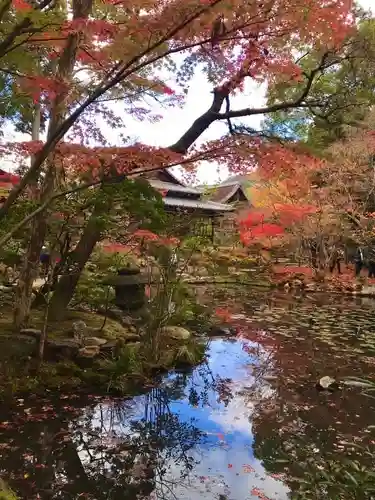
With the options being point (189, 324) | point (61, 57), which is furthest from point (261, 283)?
point (61, 57)

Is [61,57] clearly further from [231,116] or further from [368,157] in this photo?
[368,157]

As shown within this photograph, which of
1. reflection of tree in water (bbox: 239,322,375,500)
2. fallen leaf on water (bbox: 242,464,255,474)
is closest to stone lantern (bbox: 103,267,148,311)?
reflection of tree in water (bbox: 239,322,375,500)

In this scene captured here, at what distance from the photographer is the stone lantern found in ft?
24.5

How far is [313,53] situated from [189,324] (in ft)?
15.5

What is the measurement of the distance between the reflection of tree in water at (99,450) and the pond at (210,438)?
1cm

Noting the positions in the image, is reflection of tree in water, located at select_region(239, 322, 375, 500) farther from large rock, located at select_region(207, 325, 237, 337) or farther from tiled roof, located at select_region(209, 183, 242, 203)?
tiled roof, located at select_region(209, 183, 242, 203)

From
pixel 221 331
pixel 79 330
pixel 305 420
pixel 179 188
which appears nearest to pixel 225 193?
pixel 179 188

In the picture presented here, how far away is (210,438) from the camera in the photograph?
4.28 metres

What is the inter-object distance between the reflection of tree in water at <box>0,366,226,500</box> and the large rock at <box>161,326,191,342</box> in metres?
1.72

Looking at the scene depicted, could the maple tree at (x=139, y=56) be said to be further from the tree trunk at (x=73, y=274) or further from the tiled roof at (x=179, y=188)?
the tiled roof at (x=179, y=188)

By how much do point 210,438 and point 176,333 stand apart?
271 centimetres

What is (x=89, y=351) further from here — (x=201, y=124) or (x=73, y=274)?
(x=201, y=124)

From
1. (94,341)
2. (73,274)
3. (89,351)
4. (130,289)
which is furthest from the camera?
(130,289)

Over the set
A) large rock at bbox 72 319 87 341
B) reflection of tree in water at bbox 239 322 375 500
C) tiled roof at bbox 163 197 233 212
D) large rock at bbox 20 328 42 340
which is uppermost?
tiled roof at bbox 163 197 233 212
